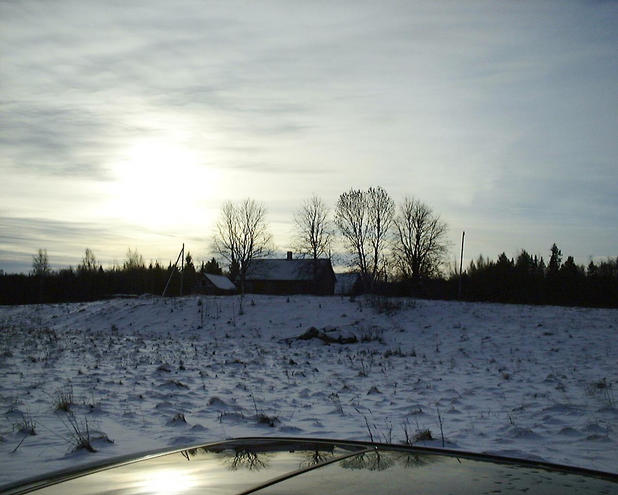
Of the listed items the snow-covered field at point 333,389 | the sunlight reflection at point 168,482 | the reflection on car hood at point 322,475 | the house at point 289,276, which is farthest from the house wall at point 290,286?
the sunlight reflection at point 168,482

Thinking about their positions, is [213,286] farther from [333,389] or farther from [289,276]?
[333,389]

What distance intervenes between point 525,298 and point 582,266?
185 feet

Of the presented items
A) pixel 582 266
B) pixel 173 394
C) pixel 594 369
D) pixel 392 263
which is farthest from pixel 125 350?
pixel 582 266

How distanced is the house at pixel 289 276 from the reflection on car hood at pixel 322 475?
194 feet

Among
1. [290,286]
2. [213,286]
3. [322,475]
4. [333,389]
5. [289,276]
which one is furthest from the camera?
[213,286]

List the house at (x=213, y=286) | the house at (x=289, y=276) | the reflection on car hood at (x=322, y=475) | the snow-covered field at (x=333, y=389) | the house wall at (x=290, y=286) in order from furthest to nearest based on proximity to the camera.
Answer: the house at (x=213, y=286)
the house wall at (x=290, y=286)
the house at (x=289, y=276)
the snow-covered field at (x=333, y=389)
the reflection on car hood at (x=322, y=475)

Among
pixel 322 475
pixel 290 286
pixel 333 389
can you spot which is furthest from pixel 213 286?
pixel 322 475

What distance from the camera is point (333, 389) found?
936 centimetres

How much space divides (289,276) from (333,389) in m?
54.9

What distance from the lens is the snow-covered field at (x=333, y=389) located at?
583 centimetres

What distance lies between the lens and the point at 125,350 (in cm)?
1459

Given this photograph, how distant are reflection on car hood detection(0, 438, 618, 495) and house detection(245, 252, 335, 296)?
194 feet

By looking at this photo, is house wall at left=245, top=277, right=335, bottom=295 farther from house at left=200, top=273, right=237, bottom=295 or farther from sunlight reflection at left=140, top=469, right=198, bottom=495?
sunlight reflection at left=140, top=469, right=198, bottom=495

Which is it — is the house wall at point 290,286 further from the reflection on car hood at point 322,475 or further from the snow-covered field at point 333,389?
the reflection on car hood at point 322,475
